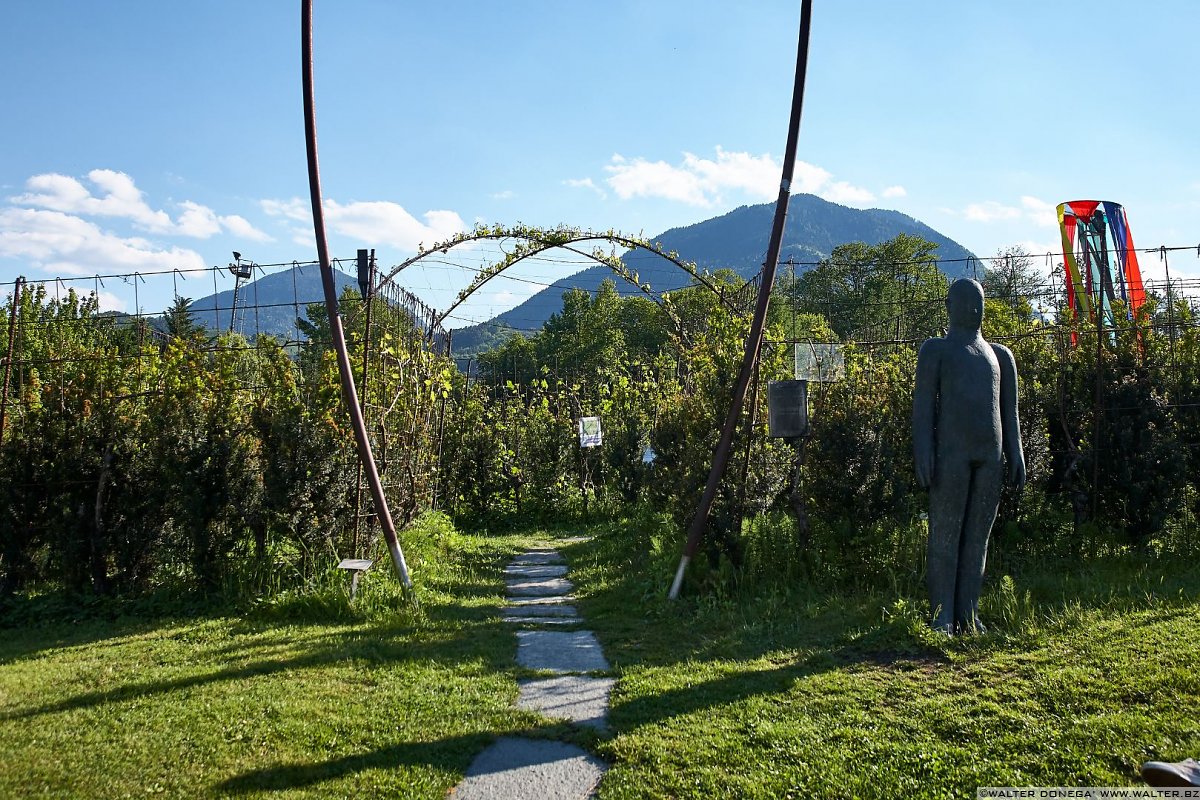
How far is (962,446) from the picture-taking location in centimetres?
548

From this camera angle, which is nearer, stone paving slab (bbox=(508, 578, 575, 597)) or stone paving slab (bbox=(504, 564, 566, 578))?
stone paving slab (bbox=(508, 578, 575, 597))

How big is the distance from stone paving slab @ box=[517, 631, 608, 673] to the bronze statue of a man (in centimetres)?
242

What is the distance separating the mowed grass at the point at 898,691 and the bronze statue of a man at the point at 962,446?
0.37 m

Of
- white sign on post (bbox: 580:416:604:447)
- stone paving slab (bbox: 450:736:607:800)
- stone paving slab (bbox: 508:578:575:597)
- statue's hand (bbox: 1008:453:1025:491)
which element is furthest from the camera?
white sign on post (bbox: 580:416:604:447)

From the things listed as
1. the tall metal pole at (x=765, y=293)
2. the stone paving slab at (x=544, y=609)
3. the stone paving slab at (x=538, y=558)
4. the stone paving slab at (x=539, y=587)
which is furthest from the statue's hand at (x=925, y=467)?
the stone paving slab at (x=538, y=558)

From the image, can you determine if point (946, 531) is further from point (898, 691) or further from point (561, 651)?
point (561, 651)

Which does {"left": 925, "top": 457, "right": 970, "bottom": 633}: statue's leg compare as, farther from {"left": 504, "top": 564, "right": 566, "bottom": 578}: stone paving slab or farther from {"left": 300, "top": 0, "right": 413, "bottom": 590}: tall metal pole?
{"left": 504, "top": 564, "right": 566, "bottom": 578}: stone paving slab

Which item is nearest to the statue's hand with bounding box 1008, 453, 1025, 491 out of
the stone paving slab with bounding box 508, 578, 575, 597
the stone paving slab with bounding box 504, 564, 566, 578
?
the stone paving slab with bounding box 508, 578, 575, 597

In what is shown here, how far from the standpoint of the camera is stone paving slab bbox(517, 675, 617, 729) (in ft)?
14.7

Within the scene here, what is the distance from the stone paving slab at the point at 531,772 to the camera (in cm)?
355

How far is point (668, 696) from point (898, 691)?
1.31 meters

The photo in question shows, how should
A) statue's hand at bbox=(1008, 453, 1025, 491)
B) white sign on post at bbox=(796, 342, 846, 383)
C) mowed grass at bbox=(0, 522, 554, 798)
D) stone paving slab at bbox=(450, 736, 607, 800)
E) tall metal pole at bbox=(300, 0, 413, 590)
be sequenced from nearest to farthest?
stone paving slab at bbox=(450, 736, 607, 800)
mowed grass at bbox=(0, 522, 554, 798)
statue's hand at bbox=(1008, 453, 1025, 491)
tall metal pole at bbox=(300, 0, 413, 590)
white sign on post at bbox=(796, 342, 846, 383)

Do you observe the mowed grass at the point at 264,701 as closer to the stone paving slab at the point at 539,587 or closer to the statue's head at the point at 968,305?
the stone paving slab at the point at 539,587

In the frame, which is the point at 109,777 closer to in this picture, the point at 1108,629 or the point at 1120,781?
the point at 1120,781
